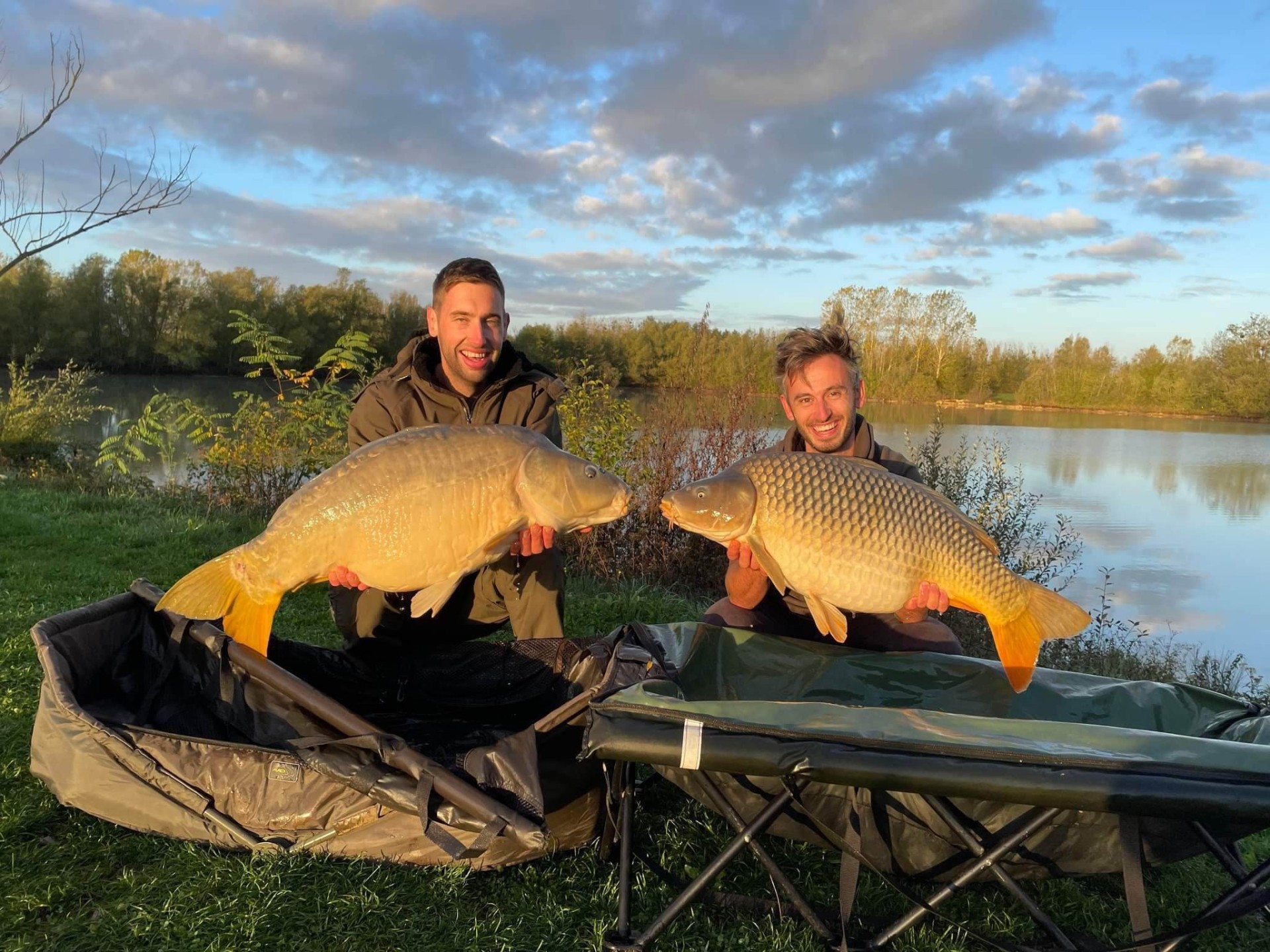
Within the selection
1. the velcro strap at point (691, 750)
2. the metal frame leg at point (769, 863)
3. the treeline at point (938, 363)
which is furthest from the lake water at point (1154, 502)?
the velcro strap at point (691, 750)

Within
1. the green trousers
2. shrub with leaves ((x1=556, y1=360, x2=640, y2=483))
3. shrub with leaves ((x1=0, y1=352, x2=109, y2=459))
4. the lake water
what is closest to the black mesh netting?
the green trousers

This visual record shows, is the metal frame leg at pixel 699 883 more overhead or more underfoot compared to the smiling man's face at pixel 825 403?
more underfoot

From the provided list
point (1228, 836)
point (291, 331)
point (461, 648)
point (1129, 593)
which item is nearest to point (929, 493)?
point (1228, 836)

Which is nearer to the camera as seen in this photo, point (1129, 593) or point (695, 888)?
point (695, 888)

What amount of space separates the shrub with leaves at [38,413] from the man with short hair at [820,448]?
19.8 ft

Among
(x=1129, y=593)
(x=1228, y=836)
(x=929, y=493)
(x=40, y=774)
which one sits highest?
(x=929, y=493)

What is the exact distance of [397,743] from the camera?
1330 mm

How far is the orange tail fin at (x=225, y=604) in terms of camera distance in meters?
1.56

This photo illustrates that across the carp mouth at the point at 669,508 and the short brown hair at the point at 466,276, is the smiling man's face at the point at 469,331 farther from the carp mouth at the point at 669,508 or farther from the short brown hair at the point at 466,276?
the carp mouth at the point at 669,508

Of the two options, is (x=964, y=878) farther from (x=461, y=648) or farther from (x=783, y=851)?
(x=461, y=648)

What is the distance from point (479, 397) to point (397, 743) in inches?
41.1

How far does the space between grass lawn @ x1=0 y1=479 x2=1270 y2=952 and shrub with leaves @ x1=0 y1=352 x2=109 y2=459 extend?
5804 mm

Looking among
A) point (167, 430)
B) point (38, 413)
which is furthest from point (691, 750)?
point (38, 413)

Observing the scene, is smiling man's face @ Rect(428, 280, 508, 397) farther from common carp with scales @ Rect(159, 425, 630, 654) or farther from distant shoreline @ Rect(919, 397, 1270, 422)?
distant shoreline @ Rect(919, 397, 1270, 422)
